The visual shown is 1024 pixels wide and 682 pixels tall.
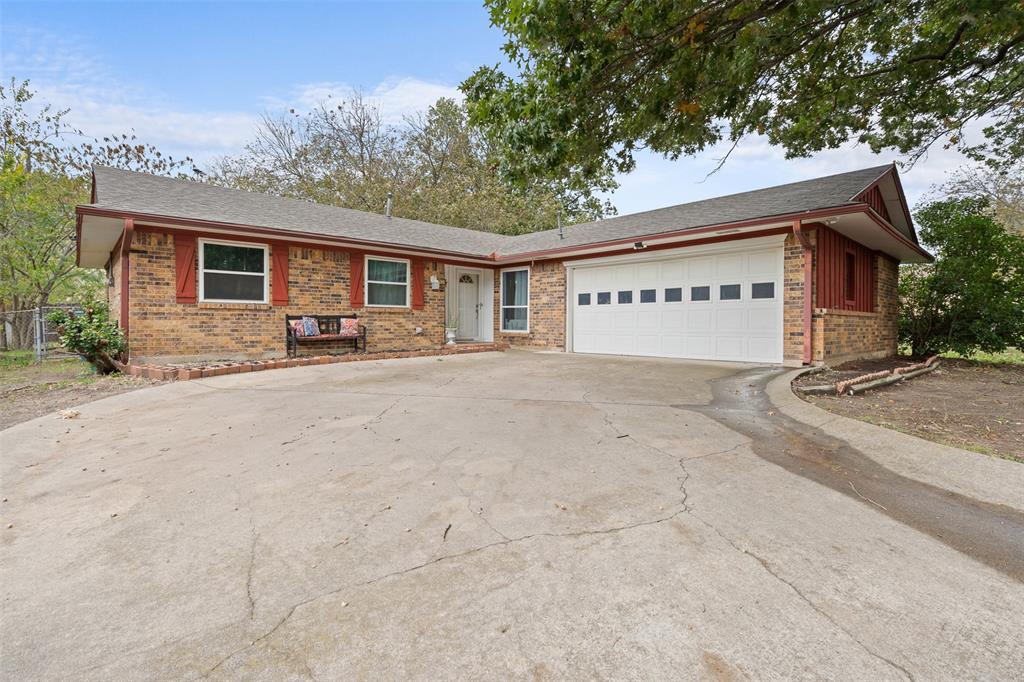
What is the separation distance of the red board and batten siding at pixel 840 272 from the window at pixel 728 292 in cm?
141

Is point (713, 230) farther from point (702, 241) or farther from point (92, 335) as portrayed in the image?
point (92, 335)

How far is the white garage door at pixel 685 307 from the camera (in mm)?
9102

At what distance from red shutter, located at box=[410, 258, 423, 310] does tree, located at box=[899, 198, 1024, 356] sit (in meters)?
13.0

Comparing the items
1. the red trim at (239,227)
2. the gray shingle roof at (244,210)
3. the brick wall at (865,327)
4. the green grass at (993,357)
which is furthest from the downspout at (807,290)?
the red trim at (239,227)

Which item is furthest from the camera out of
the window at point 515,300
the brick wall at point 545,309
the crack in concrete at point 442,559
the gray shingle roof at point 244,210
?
the window at point 515,300

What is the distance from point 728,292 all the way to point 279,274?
9.60 m

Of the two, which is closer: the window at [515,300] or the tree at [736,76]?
the tree at [736,76]

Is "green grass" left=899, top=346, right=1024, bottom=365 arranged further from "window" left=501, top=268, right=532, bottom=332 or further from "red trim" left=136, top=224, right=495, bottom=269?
"red trim" left=136, top=224, right=495, bottom=269

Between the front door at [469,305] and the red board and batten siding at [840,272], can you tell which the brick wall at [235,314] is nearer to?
the front door at [469,305]

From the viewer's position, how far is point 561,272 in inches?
491

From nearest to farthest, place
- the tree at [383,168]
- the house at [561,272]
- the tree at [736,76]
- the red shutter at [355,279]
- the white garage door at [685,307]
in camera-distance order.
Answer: the tree at [736,76], the house at [561,272], the white garage door at [685,307], the red shutter at [355,279], the tree at [383,168]

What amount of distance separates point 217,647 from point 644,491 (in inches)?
89.0

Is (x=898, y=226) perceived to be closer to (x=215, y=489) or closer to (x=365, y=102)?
(x=215, y=489)

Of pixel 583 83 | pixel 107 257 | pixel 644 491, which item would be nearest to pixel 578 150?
pixel 583 83
